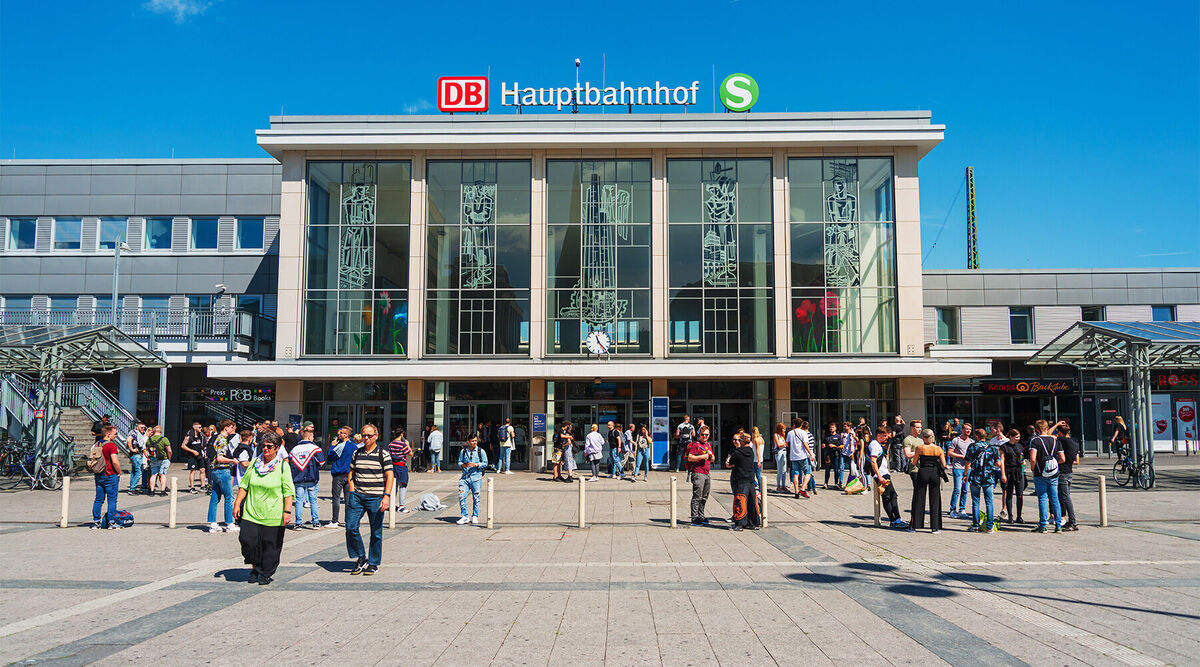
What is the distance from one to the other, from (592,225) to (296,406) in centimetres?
1217

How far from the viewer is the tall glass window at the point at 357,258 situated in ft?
91.2

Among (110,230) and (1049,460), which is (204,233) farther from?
(1049,460)

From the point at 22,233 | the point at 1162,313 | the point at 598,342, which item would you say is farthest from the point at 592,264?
the point at 1162,313

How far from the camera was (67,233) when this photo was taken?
1316 inches

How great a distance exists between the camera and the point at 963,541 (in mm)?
12250

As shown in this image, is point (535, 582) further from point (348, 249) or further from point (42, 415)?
point (348, 249)

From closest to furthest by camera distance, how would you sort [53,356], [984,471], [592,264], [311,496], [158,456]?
[984,471], [311,496], [158,456], [53,356], [592,264]

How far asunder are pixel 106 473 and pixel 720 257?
65.2 ft

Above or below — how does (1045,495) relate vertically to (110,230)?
below

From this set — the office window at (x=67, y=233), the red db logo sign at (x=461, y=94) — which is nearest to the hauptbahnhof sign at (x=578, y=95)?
the red db logo sign at (x=461, y=94)

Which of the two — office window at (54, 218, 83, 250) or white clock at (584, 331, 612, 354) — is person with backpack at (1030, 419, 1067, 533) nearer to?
white clock at (584, 331, 612, 354)

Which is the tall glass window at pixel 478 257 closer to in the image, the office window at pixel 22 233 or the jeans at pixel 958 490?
the jeans at pixel 958 490

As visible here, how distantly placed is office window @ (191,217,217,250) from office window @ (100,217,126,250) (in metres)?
2.94

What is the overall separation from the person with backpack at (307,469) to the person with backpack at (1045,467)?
12080mm
